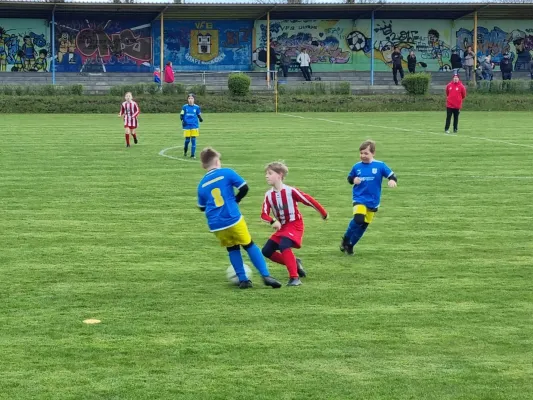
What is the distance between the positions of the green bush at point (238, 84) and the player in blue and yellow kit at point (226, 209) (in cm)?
4128

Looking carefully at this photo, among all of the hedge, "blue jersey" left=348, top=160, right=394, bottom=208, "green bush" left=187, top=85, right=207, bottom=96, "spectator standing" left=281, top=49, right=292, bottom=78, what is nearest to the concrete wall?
"spectator standing" left=281, top=49, right=292, bottom=78

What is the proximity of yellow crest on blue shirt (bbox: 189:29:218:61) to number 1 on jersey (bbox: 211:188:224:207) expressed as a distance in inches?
2034

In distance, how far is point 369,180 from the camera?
1237 centimetres

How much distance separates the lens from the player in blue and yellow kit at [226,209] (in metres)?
10.4

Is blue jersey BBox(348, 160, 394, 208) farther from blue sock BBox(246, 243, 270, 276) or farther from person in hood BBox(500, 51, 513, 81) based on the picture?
person in hood BBox(500, 51, 513, 81)

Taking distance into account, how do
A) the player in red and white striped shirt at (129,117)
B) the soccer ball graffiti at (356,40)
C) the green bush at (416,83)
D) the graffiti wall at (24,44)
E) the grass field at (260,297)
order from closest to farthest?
the grass field at (260,297), the player in red and white striped shirt at (129,117), the green bush at (416,83), the graffiti wall at (24,44), the soccer ball graffiti at (356,40)

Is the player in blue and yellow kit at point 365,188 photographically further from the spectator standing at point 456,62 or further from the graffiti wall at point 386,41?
the graffiti wall at point 386,41

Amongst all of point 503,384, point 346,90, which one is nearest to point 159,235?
point 503,384

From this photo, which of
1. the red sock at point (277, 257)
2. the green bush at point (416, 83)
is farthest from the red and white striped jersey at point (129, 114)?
the green bush at point (416, 83)

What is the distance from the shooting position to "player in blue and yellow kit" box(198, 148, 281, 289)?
10391mm

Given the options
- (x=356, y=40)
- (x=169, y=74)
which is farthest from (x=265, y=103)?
(x=356, y=40)

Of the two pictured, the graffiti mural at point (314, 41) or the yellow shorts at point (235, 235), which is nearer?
the yellow shorts at point (235, 235)

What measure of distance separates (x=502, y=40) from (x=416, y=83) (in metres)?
13.5

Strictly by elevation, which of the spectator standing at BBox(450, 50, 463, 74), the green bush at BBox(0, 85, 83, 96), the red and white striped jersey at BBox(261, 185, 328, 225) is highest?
the spectator standing at BBox(450, 50, 463, 74)
